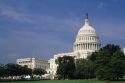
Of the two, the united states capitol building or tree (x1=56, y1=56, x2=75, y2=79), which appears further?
the united states capitol building

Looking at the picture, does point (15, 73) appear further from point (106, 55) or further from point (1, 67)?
point (106, 55)

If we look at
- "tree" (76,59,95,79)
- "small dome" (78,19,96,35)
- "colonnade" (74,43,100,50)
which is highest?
"small dome" (78,19,96,35)

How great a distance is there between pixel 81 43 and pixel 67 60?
5047 cm

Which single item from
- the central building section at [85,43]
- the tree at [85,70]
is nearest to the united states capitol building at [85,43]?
the central building section at [85,43]

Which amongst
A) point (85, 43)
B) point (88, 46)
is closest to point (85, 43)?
point (85, 43)

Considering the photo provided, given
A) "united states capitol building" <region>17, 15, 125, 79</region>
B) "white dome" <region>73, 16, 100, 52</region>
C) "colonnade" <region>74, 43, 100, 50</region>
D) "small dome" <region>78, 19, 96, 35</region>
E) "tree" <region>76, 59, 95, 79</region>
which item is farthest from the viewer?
"small dome" <region>78, 19, 96, 35</region>

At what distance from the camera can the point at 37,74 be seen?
154 meters

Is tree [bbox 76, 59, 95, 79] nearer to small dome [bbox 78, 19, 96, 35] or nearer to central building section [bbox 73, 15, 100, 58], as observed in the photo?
central building section [bbox 73, 15, 100, 58]

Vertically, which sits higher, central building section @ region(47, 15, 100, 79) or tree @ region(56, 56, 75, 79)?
central building section @ region(47, 15, 100, 79)

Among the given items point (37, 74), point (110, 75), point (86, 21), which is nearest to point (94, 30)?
point (86, 21)

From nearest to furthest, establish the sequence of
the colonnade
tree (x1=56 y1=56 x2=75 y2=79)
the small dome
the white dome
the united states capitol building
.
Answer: tree (x1=56 y1=56 x2=75 y2=79), the united states capitol building, the colonnade, the white dome, the small dome

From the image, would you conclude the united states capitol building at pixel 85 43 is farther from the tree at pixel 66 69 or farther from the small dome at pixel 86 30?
the tree at pixel 66 69

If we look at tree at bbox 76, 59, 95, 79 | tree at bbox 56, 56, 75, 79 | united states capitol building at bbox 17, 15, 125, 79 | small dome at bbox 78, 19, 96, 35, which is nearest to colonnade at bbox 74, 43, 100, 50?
united states capitol building at bbox 17, 15, 125, 79

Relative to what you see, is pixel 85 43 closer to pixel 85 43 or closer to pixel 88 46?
pixel 85 43
